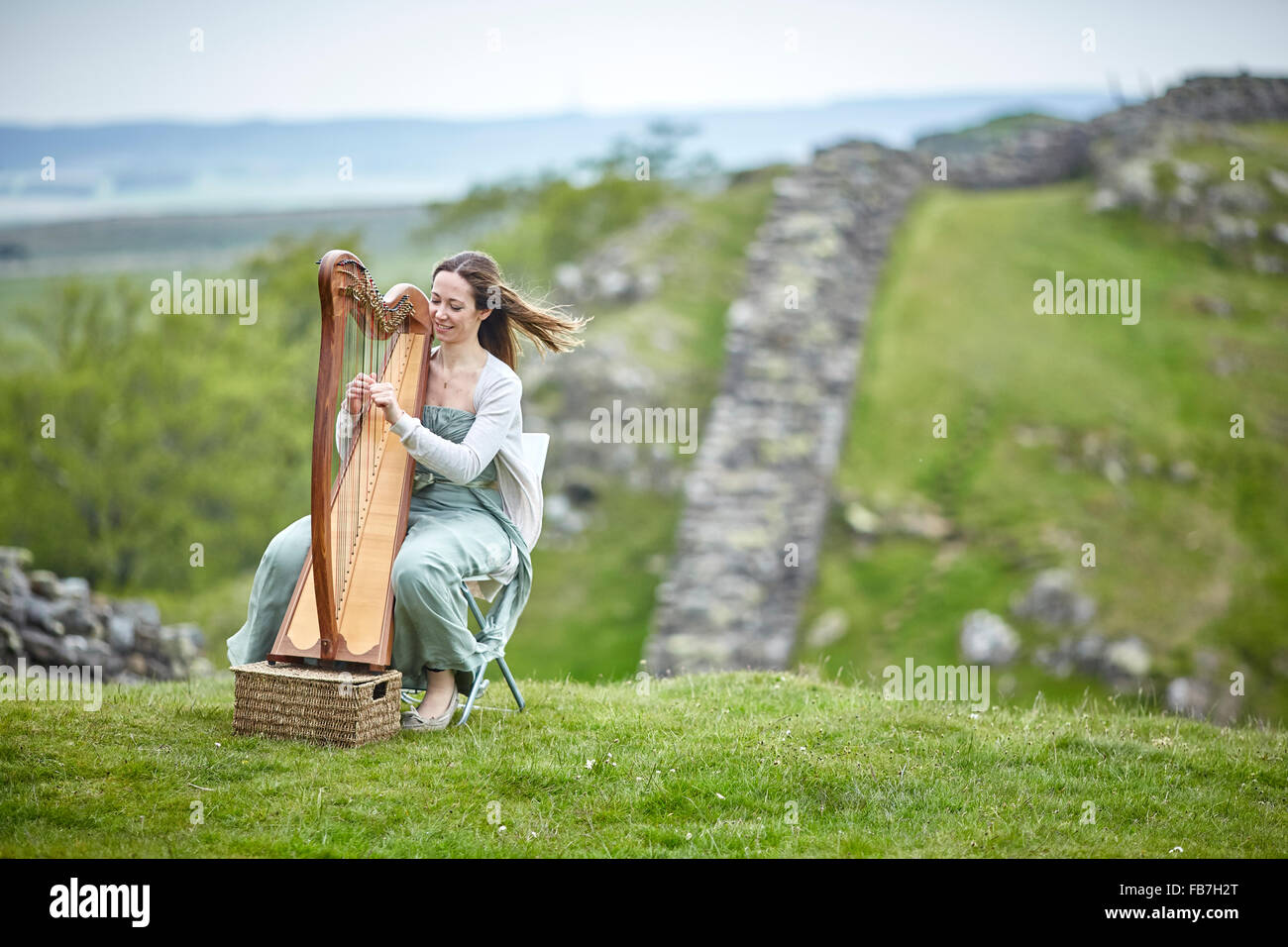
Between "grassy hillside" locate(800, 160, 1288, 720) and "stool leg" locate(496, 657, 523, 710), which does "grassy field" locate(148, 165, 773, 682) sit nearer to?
"grassy hillside" locate(800, 160, 1288, 720)

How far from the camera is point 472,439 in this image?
4.91 metres

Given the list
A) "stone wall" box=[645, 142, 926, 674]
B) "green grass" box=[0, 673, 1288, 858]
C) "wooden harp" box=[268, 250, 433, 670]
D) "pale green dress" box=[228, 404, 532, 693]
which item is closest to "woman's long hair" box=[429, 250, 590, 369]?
"wooden harp" box=[268, 250, 433, 670]

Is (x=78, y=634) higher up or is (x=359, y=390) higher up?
(x=359, y=390)

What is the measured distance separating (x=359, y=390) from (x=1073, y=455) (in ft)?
38.8

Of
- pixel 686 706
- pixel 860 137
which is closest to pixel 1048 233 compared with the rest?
pixel 860 137

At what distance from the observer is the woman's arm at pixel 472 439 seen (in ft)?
15.0

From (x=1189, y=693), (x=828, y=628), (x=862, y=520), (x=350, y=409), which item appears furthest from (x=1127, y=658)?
(x=350, y=409)

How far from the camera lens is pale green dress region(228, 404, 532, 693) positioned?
4629 millimetres

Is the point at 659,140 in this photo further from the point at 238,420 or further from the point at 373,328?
the point at 373,328

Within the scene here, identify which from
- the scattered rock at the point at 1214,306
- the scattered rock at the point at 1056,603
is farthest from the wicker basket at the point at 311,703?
the scattered rock at the point at 1214,306

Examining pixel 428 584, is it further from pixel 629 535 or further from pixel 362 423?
pixel 629 535

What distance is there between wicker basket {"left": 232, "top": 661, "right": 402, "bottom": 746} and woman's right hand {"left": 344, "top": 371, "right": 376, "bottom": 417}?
1082 millimetres

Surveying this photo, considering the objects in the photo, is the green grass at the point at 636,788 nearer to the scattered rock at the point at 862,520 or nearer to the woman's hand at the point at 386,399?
the woman's hand at the point at 386,399
